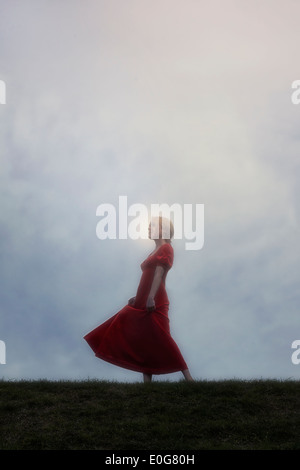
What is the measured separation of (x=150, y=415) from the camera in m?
9.84

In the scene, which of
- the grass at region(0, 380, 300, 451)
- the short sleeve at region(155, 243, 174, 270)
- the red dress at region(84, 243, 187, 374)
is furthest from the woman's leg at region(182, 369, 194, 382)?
the short sleeve at region(155, 243, 174, 270)

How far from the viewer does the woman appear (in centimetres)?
1131

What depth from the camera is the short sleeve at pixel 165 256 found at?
1155cm

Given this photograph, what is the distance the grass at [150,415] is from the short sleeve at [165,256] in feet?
7.11

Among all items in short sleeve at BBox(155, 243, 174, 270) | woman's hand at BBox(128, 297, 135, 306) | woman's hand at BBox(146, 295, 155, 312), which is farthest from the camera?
woman's hand at BBox(128, 297, 135, 306)

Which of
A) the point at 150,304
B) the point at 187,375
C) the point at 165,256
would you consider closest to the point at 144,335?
the point at 150,304

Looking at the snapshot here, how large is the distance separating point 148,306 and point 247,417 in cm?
267

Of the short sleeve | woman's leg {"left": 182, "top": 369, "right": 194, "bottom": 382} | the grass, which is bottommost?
the grass

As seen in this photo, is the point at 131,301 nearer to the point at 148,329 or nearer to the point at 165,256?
the point at 148,329

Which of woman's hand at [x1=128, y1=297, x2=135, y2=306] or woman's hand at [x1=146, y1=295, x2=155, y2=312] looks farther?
woman's hand at [x1=128, y1=297, x2=135, y2=306]

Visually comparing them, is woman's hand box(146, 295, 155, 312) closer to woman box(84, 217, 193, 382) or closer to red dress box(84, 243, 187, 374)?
woman box(84, 217, 193, 382)

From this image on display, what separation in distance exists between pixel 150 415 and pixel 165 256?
305cm
